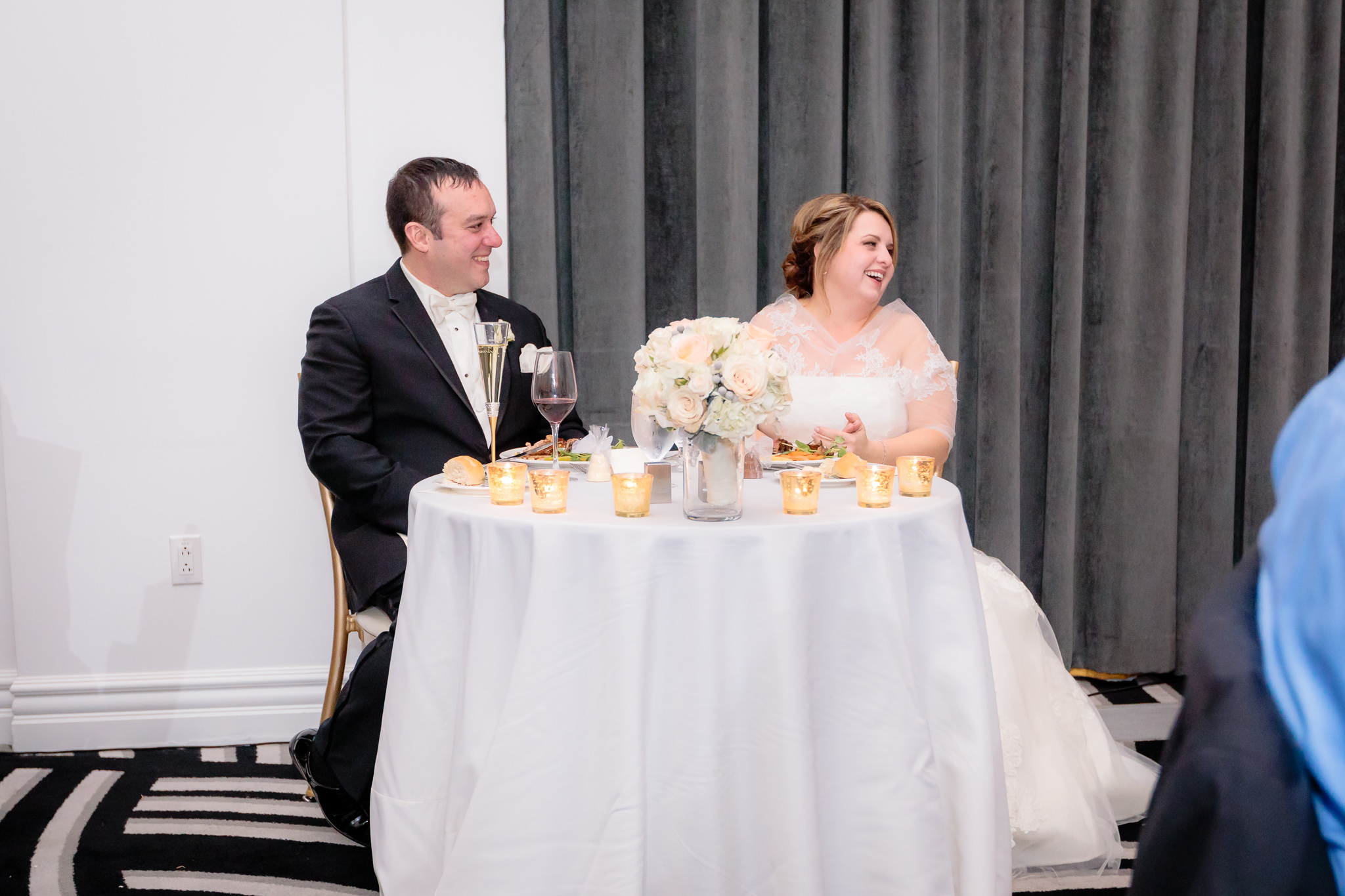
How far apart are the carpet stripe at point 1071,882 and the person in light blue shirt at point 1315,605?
1.48 meters

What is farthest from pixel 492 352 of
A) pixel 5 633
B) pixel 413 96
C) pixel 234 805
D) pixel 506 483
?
pixel 5 633

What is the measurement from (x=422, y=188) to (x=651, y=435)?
1108 millimetres

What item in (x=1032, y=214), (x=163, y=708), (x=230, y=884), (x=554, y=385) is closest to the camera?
(x=554, y=385)

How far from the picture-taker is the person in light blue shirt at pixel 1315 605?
0.58 meters

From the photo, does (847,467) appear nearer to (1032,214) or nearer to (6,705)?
(1032,214)

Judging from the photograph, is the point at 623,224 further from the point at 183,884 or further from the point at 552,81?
the point at 183,884

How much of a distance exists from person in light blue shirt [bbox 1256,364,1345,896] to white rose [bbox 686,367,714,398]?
808 mm

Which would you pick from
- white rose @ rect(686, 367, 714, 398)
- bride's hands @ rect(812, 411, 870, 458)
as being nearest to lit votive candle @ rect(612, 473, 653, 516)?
white rose @ rect(686, 367, 714, 398)

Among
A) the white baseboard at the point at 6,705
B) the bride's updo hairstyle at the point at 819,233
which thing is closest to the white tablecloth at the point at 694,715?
the bride's updo hairstyle at the point at 819,233

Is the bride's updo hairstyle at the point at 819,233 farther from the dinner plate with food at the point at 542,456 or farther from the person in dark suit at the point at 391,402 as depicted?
the dinner plate with food at the point at 542,456

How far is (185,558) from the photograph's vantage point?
2668mm

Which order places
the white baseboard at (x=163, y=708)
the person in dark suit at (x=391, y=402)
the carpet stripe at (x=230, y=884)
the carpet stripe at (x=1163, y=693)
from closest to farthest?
the carpet stripe at (x=230, y=884) < the person in dark suit at (x=391, y=402) < the white baseboard at (x=163, y=708) < the carpet stripe at (x=1163, y=693)

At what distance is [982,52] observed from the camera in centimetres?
302

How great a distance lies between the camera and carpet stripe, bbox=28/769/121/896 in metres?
1.92
